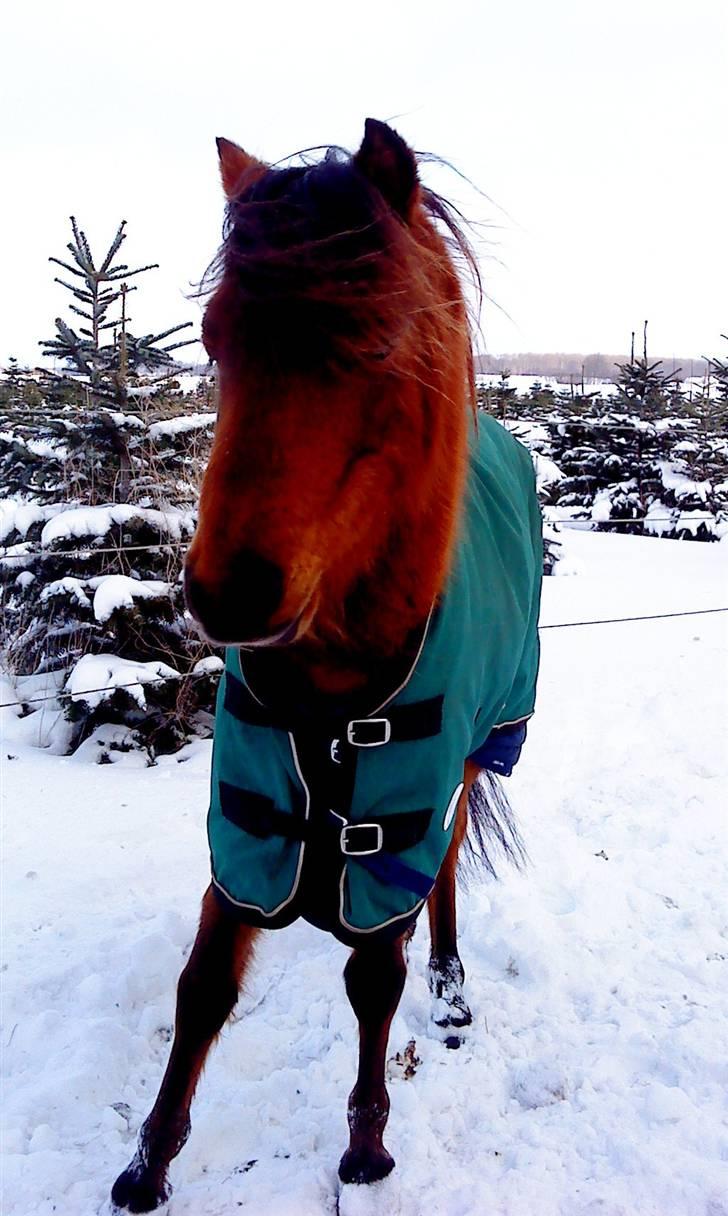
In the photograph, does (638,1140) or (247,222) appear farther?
(638,1140)

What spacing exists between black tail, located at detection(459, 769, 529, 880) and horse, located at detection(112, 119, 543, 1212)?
467mm

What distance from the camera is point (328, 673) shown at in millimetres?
1413

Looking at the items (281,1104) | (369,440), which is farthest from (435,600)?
(281,1104)

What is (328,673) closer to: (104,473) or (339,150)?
(339,150)

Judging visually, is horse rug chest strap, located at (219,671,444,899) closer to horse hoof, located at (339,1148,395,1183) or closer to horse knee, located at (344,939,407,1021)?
horse knee, located at (344,939,407,1021)

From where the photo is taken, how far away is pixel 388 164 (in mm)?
1165

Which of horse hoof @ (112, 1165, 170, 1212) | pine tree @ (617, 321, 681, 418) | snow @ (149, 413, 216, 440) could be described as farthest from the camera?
pine tree @ (617, 321, 681, 418)

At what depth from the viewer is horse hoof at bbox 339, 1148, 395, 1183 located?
1.74m

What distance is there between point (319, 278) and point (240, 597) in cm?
43

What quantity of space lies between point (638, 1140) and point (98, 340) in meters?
4.94

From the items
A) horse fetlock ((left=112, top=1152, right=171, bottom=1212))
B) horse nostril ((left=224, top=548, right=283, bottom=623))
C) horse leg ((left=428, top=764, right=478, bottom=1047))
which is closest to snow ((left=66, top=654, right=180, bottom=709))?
horse leg ((left=428, top=764, right=478, bottom=1047))

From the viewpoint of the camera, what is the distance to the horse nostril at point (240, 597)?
953mm

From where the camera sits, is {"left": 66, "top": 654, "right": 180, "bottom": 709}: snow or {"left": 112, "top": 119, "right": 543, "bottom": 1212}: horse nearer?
{"left": 112, "top": 119, "right": 543, "bottom": 1212}: horse

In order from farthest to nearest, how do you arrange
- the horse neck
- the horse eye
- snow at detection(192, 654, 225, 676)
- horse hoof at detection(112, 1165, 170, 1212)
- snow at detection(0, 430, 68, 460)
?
snow at detection(0, 430, 68, 460) < snow at detection(192, 654, 225, 676) < horse hoof at detection(112, 1165, 170, 1212) < the horse neck < the horse eye
